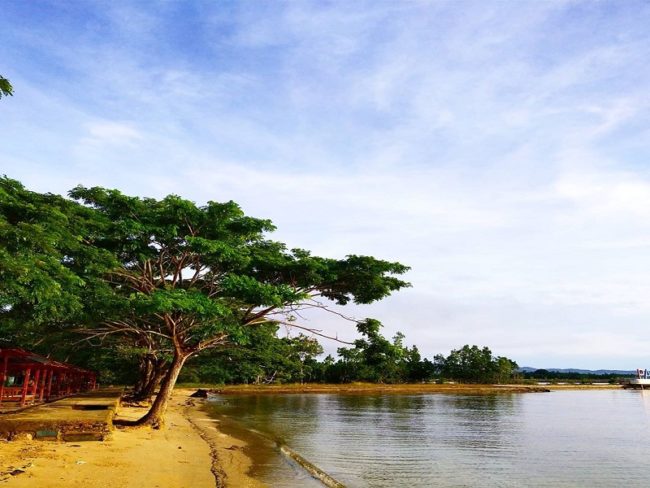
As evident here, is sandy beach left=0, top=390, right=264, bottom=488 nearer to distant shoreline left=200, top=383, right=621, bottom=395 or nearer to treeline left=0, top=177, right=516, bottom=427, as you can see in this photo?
treeline left=0, top=177, right=516, bottom=427

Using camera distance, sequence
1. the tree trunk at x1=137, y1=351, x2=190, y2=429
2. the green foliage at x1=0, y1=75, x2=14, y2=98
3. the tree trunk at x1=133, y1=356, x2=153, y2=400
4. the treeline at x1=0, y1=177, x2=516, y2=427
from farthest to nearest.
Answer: the tree trunk at x1=133, y1=356, x2=153, y2=400, the tree trunk at x1=137, y1=351, x2=190, y2=429, the treeline at x1=0, y1=177, x2=516, y2=427, the green foliage at x1=0, y1=75, x2=14, y2=98

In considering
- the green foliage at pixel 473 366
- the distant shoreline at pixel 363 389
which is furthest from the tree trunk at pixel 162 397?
the green foliage at pixel 473 366

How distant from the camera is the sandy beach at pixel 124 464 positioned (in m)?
10.3

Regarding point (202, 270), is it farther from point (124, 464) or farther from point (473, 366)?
point (473, 366)

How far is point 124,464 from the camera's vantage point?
1218 cm

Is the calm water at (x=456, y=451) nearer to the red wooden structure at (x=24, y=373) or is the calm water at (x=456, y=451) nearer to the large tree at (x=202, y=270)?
the large tree at (x=202, y=270)

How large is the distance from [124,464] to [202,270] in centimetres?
820

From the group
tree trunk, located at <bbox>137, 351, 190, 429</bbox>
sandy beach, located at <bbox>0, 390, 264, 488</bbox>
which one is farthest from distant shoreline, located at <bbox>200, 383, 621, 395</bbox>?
sandy beach, located at <bbox>0, 390, 264, 488</bbox>

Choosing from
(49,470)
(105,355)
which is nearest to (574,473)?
(49,470)

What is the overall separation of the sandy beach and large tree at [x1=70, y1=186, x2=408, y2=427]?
3597 millimetres

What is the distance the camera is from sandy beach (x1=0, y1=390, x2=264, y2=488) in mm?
10297

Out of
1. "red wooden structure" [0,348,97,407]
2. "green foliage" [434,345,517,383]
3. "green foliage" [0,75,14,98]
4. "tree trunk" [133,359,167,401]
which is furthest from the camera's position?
"green foliage" [434,345,517,383]

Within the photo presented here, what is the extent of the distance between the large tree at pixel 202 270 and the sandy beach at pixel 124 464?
360 cm

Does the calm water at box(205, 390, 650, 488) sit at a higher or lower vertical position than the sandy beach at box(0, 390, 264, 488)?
lower
